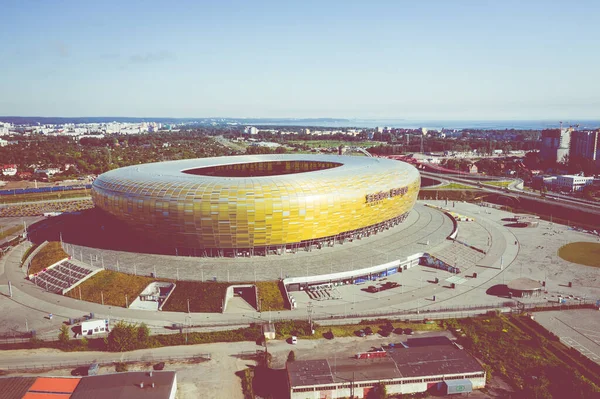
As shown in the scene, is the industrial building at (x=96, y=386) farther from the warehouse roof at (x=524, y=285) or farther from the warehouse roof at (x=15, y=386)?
the warehouse roof at (x=524, y=285)

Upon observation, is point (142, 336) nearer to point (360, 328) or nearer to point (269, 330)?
point (269, 330)

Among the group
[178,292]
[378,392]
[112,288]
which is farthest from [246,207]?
[378,392]

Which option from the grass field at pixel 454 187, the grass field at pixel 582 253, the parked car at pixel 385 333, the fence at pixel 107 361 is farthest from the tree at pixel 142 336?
the grass field at pixel 454 187

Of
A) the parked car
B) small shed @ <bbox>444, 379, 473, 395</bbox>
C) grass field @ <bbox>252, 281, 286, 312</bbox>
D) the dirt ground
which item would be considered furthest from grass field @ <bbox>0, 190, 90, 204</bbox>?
small shed @ <bbox>444, 379, 473, 395</bbox>

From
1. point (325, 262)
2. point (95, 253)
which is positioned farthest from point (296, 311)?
point (95, 253)

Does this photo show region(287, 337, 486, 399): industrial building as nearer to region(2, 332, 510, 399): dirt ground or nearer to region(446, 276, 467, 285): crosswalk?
region(2, 332, 510, 399): dirt ground
